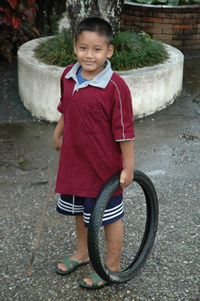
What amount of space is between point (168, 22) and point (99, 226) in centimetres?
556

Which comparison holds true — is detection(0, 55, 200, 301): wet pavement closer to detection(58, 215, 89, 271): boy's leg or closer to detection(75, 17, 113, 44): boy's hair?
detection(58, 215, 89, 271): boy's leg

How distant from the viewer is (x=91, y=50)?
2.24 metres

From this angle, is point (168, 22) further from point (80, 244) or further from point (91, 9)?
point (80, 244)

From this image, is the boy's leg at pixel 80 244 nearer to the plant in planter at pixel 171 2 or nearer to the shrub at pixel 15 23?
the shrub at pixel 15 23

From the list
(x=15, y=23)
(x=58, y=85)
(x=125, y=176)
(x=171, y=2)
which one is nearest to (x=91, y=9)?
(x=58, y=85)

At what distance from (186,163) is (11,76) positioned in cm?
302

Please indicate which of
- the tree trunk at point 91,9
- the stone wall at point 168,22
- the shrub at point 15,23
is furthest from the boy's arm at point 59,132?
the stone wall at point 168,22

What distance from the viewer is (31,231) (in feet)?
10.3

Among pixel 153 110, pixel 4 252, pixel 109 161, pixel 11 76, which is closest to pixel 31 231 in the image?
pixel 4 252

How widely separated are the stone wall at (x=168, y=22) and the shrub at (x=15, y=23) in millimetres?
1802

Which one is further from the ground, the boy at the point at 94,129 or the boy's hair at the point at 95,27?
the boy's hair at the point at 95,27

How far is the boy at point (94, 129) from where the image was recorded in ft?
7.35

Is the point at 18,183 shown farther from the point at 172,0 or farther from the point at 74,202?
the point at 172,0

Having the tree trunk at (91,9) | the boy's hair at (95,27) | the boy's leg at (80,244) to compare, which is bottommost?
the boy's leg at (80,244)
